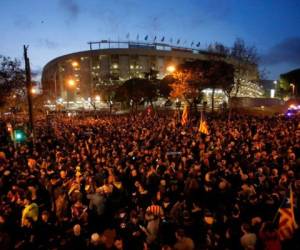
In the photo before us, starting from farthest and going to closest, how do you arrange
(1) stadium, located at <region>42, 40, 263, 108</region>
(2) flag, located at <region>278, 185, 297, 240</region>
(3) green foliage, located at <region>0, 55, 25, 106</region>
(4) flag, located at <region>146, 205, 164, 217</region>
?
(1) stadium, located at <region>42, 40, 263, 108</region>
(3) green foliage, located at <region>0, 55, 25, 106</region>
(4) flag, located at <region>146, 205, 164, 217</region>
(2) flag, located at <region>278, 185, 297, 240</region>

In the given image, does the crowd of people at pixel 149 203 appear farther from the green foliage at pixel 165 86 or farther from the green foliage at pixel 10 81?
the green foliage at pixel 165 86

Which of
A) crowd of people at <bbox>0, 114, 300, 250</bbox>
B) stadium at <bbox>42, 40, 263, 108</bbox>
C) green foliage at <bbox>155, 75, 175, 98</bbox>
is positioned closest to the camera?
crowd of people at <bbox>0, 114, 300, 250</bbox>

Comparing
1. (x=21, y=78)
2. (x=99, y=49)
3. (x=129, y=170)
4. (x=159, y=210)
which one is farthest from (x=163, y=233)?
(x=99, y=49)

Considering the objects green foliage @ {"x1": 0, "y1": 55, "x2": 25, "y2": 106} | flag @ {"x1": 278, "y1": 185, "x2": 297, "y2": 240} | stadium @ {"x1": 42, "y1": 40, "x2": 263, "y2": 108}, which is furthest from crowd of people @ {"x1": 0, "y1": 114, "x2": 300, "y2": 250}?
stadium @ {"x1": 42, "y1": 40, "x2": 263, "y2": 108}

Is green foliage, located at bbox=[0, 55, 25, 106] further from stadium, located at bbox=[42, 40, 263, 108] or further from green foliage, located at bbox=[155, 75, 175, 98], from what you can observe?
stadium, located at bbox=[42, 40, 263, 108]

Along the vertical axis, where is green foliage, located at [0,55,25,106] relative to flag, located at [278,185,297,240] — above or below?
above

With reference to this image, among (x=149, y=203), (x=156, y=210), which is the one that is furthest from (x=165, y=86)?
(x=156, y=210)

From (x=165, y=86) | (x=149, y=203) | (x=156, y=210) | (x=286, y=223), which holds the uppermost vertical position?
(x=165, y=86)

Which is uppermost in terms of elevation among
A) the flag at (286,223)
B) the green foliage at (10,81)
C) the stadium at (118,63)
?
the stadium at (118,63)

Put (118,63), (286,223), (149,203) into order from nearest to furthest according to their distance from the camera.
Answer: (286,223) < (149,203) < (118,63)

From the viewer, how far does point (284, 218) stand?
263 inches

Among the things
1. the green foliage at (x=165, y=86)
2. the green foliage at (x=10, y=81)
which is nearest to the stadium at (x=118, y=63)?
the green foliage at (x=165, y=86)

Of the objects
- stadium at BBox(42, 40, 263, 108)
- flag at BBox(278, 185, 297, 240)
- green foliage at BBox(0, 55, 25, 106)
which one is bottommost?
flag at BBox(278, 185, 297, 240)

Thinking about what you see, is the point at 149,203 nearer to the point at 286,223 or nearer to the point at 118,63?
the point at 286,223
